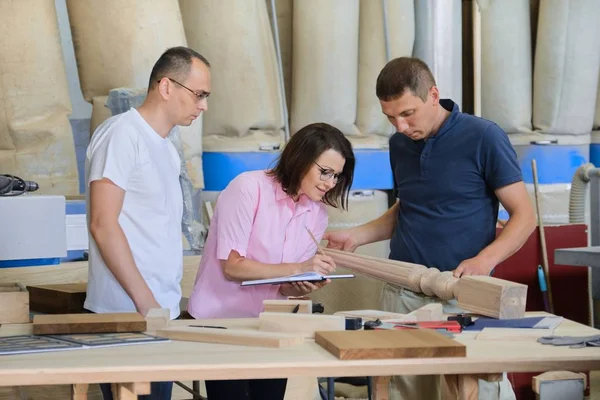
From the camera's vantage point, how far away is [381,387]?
2764mm

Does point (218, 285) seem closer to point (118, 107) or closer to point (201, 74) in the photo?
point (201, 74)

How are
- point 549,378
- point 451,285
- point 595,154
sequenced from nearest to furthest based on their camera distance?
point 451,285, point 549,378, point 595,154

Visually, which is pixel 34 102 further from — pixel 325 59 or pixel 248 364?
pixel 248 364

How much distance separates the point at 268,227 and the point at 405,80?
2.24 ft

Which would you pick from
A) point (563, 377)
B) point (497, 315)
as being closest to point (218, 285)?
point (497, 315)

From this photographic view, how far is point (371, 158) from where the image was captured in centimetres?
558

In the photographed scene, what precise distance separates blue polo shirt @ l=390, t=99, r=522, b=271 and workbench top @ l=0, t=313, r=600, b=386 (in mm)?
796

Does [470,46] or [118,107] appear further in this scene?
[470,46]

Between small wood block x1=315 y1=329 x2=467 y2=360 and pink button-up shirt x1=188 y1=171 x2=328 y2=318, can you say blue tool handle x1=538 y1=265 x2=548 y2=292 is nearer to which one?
pink button-up shirt x1=188 y1=171 x2=328 y2=318

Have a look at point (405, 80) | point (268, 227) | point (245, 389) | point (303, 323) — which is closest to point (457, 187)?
point (405, 80)

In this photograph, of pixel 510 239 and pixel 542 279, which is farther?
pixel 542 279

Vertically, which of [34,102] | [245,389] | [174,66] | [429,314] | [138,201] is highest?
[174,66]

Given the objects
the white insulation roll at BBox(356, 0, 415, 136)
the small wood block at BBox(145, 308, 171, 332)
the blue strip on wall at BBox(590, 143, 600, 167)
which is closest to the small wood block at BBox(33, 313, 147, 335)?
the small wood block at BBox(145, 308, 171, 332)

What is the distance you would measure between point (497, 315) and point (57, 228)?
1.99 metres
